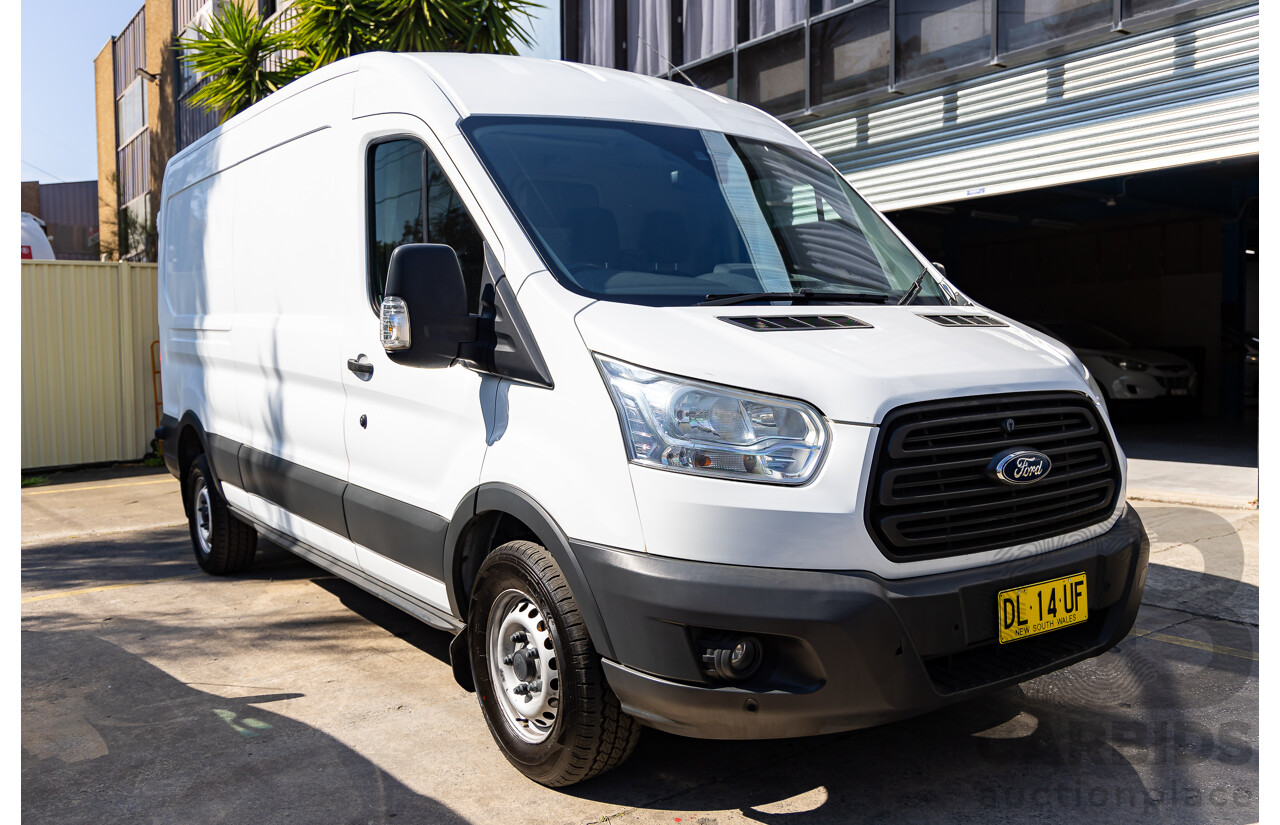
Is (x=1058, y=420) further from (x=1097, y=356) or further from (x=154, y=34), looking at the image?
(x=154, y=34)

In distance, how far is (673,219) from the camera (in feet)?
11.7

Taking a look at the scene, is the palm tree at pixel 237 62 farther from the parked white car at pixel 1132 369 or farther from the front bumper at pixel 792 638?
the parked white car at pixel 1132 369

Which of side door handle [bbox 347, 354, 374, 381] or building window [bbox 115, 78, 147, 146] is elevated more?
building window [bbox 115, 78, 147, 146]

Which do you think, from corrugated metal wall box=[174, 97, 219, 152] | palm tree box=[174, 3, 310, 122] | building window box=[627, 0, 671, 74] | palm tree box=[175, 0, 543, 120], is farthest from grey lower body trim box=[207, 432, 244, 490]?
corrugated metal wall box=[174, 97, 219, 152]

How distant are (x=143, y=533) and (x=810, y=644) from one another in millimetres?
6740

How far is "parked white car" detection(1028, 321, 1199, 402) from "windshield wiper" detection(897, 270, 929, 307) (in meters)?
10.7

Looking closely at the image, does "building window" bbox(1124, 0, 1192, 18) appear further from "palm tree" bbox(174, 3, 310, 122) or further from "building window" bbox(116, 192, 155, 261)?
"building window" bbox(116, 192, 155, 261)

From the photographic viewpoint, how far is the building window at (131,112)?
100ft

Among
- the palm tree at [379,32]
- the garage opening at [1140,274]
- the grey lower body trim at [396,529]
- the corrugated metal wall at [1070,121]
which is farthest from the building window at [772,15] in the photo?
the grey lower body trim at [396,529]

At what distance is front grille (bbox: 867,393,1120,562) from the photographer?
2.72 meters

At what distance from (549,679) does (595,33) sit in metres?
11.7

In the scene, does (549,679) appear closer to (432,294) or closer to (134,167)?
(432,294)

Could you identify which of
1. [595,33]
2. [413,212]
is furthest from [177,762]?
[595,33]
